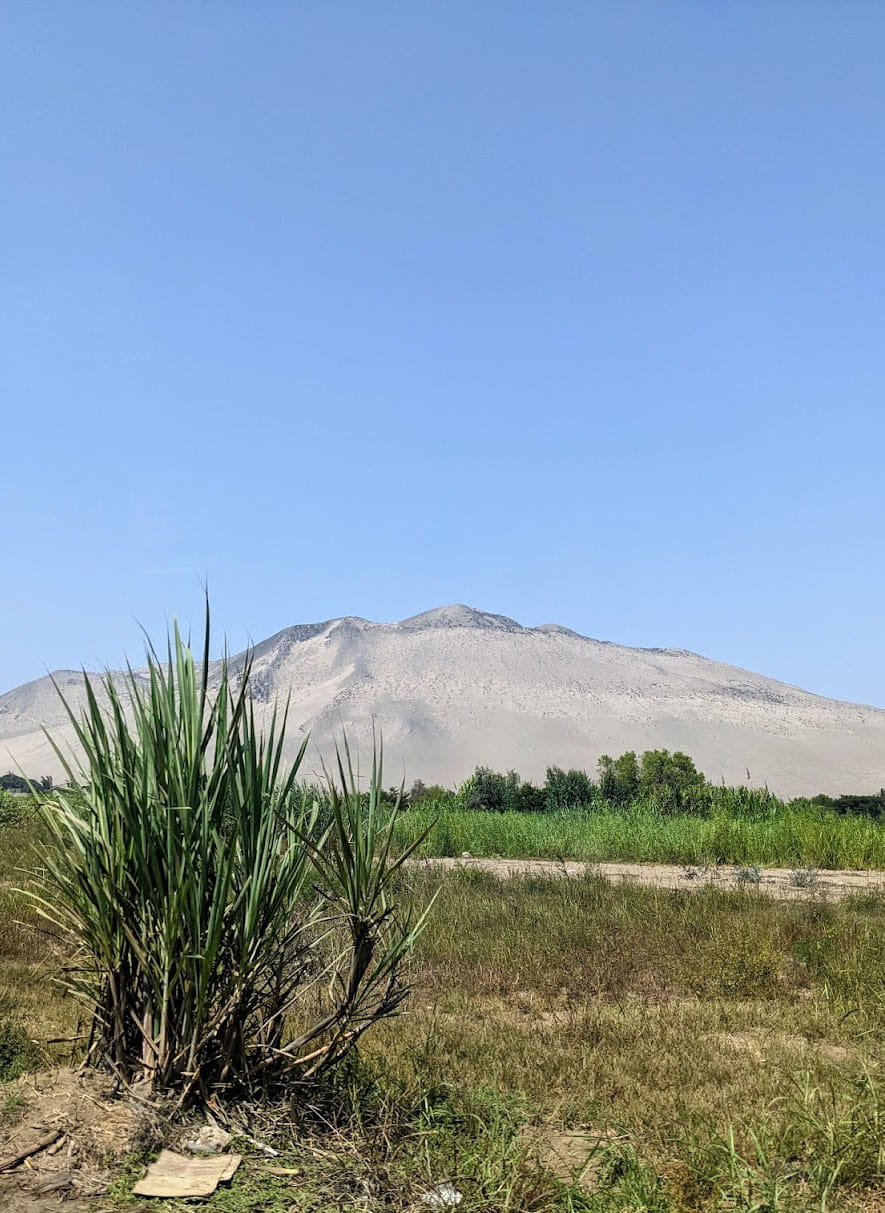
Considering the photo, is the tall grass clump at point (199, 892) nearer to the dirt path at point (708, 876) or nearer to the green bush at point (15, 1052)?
the green bush at point (15, 1052)

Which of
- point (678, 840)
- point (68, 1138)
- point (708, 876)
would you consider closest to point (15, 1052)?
point (68, 1138)

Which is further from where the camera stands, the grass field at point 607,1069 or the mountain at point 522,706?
the mountain at point 522,706

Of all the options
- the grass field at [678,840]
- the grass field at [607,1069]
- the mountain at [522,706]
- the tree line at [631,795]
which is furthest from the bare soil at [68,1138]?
the mountain at [522,706]

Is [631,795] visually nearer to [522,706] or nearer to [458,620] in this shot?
[522,706]

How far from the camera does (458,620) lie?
13912 centimetres

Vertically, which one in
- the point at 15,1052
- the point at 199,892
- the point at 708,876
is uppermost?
the point at 199,892

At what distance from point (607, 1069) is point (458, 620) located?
438 ft

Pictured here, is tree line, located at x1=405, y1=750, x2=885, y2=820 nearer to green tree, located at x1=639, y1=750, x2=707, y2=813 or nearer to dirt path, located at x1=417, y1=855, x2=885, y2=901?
green tree, located at x1=639, y1=750, x2=707, y2=813

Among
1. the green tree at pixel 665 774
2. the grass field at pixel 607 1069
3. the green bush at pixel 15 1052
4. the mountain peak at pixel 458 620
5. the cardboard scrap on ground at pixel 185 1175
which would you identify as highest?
the mountain peak at pixel 458 620

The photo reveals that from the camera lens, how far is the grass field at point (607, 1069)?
386cm

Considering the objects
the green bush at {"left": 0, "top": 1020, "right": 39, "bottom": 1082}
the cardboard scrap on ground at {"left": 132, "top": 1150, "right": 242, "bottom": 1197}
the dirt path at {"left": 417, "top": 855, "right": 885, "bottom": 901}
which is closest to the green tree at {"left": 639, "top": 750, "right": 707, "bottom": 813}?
the dirt path at {"left": 417, "top": 855, "right": 885, "bottom": 901}

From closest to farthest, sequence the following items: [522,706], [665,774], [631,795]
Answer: [631,795]
[665,774]
[522,706]

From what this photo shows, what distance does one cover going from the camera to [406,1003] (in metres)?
7.48

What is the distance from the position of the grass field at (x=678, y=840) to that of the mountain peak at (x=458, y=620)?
A: 11144cm
